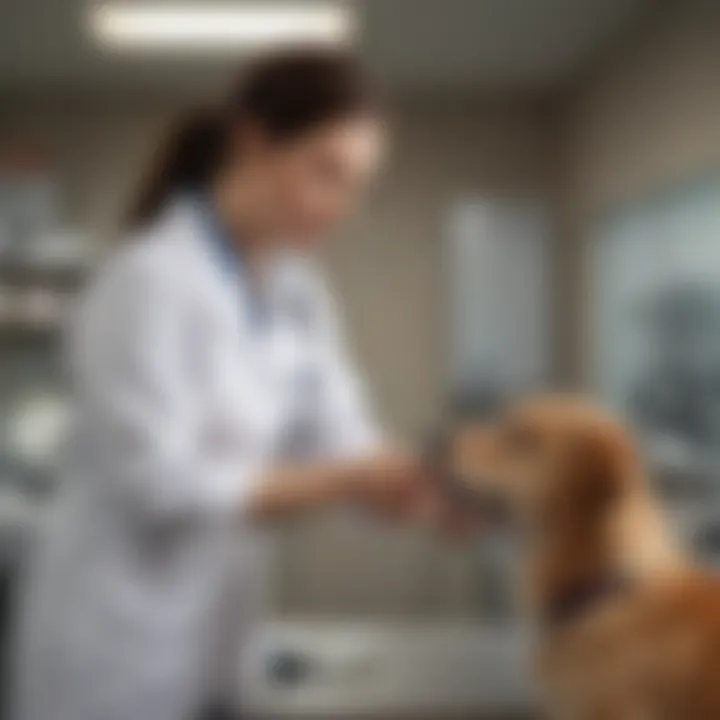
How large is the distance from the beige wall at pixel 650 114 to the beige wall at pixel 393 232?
2cm

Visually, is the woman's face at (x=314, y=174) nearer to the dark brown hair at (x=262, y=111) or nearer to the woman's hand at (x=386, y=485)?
the dark brown hair at (x=262, y=111)

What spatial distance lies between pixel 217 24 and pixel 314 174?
0.11 meters

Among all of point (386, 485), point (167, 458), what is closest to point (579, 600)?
point (386, 485)

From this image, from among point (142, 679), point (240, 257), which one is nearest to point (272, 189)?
point (240, 257)

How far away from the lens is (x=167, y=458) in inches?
17.1

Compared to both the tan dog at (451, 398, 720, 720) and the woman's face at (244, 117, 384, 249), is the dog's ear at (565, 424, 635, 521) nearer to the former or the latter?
the tan dog at (451, 398, 720, 720)

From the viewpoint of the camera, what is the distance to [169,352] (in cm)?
44

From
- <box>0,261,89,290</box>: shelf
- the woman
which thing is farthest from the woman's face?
<box>0,261,89,290</box>: shelf

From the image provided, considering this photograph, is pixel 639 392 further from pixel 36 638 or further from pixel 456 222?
pixel 36 638

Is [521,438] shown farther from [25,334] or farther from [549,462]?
[25,334]

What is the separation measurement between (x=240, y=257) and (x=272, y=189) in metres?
0.04

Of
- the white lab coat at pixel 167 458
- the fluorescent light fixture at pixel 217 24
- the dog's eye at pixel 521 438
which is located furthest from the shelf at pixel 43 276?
the dog's eye at pixel 521 438

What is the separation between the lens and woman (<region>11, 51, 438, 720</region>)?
0.44m

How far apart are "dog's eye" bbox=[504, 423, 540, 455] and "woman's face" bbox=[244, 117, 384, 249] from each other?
14 cm
